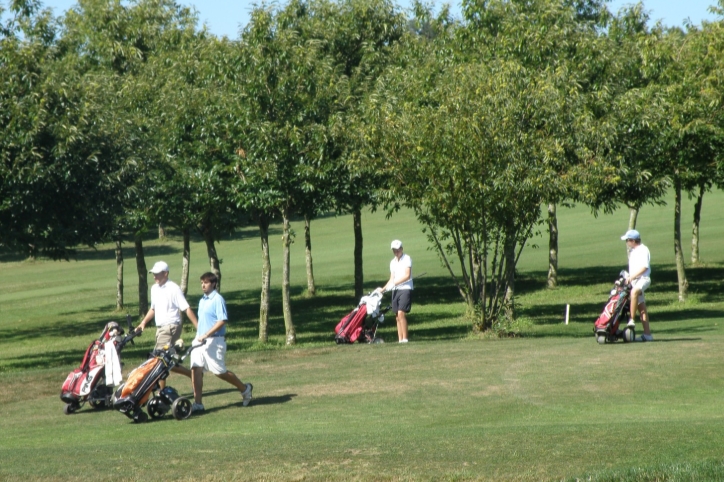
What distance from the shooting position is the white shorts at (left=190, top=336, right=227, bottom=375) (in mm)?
11927

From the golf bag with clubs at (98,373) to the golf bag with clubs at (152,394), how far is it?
0.77 meters

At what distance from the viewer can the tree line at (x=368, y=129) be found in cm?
1802

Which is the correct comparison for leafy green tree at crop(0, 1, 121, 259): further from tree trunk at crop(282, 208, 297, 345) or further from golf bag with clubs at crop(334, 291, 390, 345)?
golf bag with clubs at crop(334, 291, 390, 345)

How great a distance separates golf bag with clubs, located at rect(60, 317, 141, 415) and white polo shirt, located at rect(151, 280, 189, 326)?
51 cm

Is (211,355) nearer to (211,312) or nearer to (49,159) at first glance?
(211,312)

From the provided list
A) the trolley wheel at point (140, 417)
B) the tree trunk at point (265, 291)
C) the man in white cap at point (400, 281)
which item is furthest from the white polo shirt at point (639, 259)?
the tree trunk at point (265, 291)

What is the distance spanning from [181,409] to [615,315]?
298 inches

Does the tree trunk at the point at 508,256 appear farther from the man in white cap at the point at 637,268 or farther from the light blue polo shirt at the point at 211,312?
the light blue polo shirt at the point at 211,312

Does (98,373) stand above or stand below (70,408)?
above

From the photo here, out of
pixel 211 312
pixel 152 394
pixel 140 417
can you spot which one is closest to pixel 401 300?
pixel 211 312

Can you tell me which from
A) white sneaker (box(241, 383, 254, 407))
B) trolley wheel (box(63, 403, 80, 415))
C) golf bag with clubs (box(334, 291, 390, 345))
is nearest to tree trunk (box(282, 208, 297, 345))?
golf bag with clubs (box(334, 291, 390, 345))

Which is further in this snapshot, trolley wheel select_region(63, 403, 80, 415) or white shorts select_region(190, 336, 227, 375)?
trolley wheel select_region(63, 403, 80, 415)

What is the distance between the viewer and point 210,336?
468 inches

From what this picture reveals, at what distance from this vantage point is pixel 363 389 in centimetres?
1320
